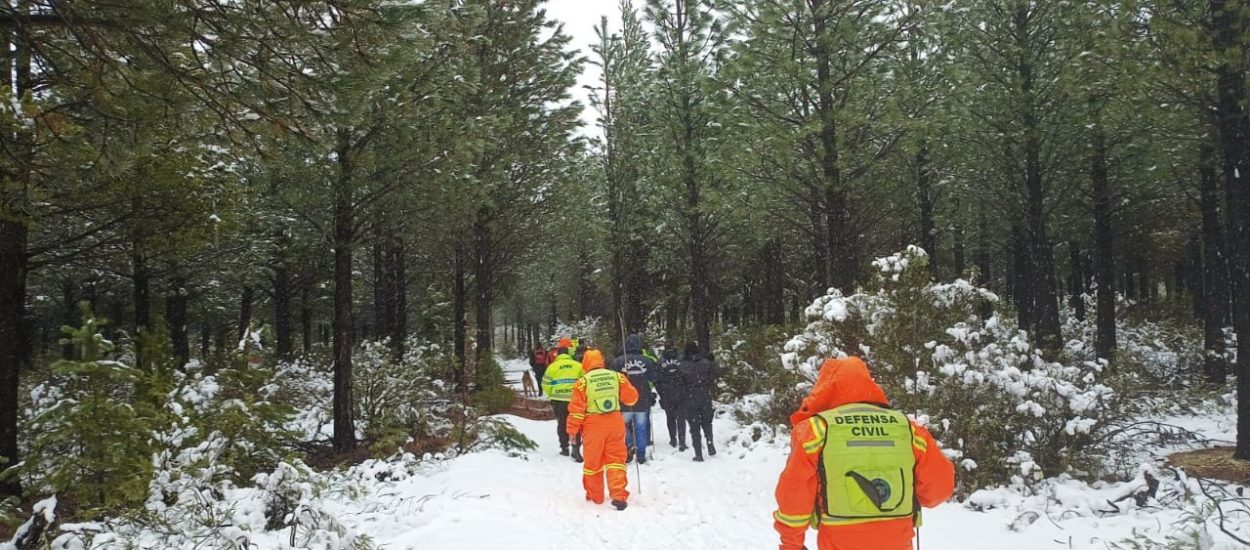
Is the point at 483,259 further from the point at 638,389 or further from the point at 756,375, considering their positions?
the point at 638,389

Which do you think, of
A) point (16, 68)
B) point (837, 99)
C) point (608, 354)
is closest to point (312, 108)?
point (16, 68)

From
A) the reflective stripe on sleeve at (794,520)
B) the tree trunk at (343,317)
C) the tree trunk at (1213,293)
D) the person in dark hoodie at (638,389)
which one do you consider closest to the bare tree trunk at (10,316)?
the tree trunk at (343,317)

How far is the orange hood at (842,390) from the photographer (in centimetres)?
363

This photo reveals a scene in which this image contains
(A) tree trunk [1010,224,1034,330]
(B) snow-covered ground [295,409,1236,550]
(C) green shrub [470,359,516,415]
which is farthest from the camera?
(A) tree trunk [1010,224,1034,330]

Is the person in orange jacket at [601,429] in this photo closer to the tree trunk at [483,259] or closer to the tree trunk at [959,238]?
the tree trunk at [483,259]

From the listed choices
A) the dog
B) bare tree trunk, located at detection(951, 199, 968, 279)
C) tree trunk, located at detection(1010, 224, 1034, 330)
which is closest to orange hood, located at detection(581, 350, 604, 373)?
bare tree trunk, located at detection(951, 199, 968, 279)

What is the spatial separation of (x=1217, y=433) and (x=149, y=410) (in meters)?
13.5

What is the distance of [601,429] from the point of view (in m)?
8.20

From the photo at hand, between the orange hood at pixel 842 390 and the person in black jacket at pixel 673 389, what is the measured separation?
7538 millimetres

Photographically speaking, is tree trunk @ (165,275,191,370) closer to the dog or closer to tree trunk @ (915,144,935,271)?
the dog

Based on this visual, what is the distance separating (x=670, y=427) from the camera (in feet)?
40.2

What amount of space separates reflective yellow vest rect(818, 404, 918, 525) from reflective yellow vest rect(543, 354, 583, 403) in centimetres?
813

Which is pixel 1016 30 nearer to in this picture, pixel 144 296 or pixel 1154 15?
pixel 1154 15

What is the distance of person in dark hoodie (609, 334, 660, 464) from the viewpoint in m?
10.8
